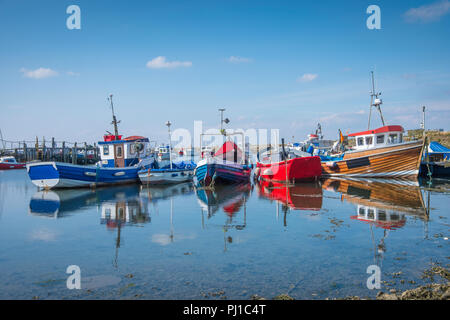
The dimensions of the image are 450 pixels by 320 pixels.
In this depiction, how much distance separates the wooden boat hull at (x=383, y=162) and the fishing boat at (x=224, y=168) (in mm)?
8766

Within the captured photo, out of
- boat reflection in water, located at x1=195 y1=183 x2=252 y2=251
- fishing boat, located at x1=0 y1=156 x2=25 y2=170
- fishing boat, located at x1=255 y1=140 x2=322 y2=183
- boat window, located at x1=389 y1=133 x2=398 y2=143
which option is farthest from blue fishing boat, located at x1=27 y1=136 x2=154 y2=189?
fishing boat, located at x1=0 y1=156 x2=25 y2=170

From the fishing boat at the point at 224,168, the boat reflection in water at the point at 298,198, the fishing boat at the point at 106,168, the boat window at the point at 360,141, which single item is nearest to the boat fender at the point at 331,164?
the boat window at the point at 360,141

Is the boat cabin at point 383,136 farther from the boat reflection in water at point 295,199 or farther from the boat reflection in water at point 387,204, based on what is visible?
the boat reflection in water at point 295,199

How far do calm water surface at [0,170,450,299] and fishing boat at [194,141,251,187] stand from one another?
18.4 feet

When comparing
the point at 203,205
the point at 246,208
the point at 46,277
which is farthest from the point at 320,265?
the point at 203,205

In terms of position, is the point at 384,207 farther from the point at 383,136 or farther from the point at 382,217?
the point at 383,136

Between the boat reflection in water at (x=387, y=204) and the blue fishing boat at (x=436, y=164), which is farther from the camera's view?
the blue fishing boat at (x=436, y=164)

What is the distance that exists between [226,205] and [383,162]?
52.0 ft

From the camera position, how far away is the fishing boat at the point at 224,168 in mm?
22272

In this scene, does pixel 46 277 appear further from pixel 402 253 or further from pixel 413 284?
pixel 402 253

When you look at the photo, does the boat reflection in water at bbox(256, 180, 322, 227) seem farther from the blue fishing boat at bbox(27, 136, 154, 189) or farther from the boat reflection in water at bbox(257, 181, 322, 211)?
the blue fishing boat at bbox(27, 136, 154, 189)

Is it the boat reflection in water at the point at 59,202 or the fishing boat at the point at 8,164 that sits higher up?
the fishing boat at the point at 8,164

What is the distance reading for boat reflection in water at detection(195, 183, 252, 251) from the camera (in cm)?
1147
